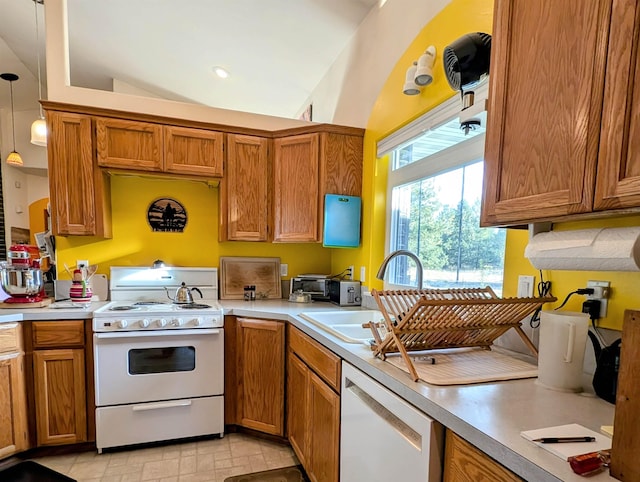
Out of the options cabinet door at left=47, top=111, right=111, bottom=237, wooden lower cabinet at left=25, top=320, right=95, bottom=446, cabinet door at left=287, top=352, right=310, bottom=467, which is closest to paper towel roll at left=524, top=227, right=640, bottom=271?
cabinet door at left=287, top=352, right=310, bottom=467

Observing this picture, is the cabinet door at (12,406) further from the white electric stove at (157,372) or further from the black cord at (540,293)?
the black cord at (540,293)

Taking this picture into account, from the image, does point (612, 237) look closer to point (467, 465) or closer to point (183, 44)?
point (467, 465)

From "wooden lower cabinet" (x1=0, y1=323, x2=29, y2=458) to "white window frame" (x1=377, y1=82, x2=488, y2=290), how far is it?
7.42ft

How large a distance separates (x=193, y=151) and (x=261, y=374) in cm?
163

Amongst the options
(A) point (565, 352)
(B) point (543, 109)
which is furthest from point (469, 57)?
(A) point (565, 352)

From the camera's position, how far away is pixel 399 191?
2279 millimetres

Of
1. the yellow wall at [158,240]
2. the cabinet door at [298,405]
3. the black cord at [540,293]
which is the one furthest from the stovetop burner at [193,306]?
the black cord at [540,293]

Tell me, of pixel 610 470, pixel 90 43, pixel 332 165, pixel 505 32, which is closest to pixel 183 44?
pixel 90 43

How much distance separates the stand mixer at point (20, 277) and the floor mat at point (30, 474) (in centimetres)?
93

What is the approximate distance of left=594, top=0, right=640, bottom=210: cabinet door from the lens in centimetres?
67

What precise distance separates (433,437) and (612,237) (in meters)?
0.66

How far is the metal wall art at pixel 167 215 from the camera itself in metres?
2.62

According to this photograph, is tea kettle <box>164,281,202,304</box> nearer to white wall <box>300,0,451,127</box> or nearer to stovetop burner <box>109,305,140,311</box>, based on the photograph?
stovetop burner <box>109,305,140,311</box>

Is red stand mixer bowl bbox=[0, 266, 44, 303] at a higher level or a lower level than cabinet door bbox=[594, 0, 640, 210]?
lower
